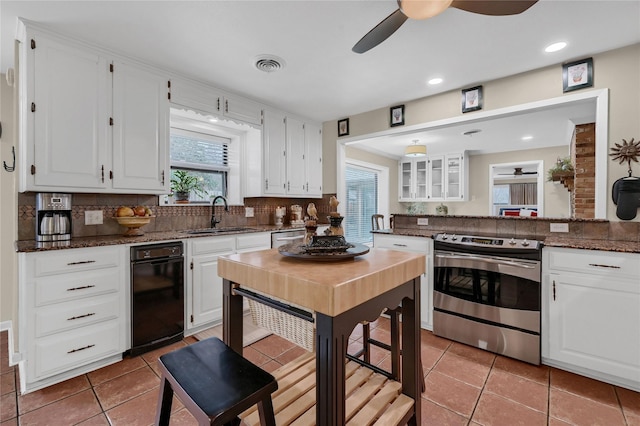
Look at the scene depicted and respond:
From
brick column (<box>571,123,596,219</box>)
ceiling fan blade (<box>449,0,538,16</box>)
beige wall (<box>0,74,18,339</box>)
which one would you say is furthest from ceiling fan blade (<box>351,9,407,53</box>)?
beige wall (<box>0,74,18,339</box>)

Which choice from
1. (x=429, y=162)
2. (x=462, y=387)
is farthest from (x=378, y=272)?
(x=429, y=162)

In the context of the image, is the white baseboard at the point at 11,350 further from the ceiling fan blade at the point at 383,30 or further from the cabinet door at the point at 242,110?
the ceiling fan blade at the point at 383,30

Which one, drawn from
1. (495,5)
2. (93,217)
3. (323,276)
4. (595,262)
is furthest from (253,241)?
(595,262)

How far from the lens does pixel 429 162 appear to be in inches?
259

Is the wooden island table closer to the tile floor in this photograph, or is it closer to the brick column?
the tile floor

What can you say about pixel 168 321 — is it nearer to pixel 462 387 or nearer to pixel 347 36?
pixel 462 387

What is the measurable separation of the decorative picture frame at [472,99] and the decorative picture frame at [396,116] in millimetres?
689

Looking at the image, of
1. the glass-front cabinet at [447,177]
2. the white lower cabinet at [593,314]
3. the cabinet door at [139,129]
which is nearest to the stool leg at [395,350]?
the white lower cabinet at [593,314]

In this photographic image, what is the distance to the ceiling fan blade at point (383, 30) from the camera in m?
1.62

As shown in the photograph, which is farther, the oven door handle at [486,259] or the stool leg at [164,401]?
the oven door handle at [486,259]

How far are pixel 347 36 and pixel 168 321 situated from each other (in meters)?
2.70

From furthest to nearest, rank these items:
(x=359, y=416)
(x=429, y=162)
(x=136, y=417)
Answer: (x=429, y=162), (x=136, y=417), (x=359, y=416)

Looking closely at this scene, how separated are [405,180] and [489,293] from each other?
488 cm

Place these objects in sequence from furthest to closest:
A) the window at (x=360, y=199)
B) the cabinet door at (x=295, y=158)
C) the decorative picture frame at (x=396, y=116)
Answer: the window at (x=360, y=199)
the cabinet door at (x=295, y=158)
the decorative picture frame at (x=396, y=116)
